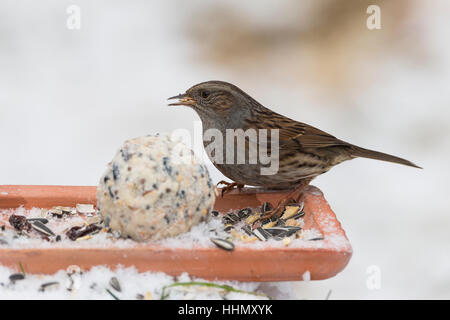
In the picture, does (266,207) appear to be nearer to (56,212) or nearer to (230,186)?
(230,186)

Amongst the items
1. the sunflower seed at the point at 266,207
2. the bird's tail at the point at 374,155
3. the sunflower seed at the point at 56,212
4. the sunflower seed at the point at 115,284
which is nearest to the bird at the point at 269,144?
the bird's tail at the point at 374,155

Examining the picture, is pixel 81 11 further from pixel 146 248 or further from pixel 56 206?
pixel 146 248

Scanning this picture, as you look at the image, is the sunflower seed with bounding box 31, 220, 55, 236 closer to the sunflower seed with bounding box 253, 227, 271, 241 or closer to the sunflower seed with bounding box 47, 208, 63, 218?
the sunflower seed with bounding box 47, 208, 63, 218

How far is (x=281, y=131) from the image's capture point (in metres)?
3.39

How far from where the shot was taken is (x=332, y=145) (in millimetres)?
3422

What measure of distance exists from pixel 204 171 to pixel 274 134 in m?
0.74

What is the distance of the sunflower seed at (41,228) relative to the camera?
8.98 ft

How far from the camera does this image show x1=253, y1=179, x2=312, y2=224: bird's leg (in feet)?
9.84

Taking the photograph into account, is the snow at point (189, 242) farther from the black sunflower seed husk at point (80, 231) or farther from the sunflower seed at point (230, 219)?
the sunflower seed at point (230, 219)

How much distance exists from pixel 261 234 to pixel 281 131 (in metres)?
0.76

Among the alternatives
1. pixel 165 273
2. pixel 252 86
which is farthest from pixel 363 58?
pixel 165 273

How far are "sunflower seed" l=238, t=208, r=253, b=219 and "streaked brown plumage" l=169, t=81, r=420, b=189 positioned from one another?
16 cm
